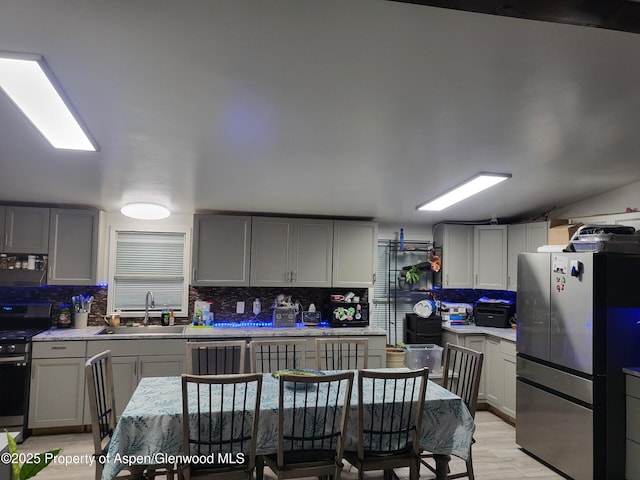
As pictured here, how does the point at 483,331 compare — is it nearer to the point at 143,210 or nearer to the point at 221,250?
the point at 221,250

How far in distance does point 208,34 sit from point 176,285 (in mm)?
3353

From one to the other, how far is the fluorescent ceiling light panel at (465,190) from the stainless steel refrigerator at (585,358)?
75cm

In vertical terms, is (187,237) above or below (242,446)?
above

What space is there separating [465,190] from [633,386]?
1906mm

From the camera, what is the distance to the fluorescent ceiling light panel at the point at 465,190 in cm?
334

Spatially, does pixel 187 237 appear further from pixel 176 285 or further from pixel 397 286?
pixel 397 286

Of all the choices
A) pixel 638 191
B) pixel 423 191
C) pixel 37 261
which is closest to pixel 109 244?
pixel 37 261

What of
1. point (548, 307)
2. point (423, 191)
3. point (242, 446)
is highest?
point (423, 191)

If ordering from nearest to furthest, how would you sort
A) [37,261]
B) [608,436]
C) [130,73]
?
[130,73]
[608,436]
[37,261]

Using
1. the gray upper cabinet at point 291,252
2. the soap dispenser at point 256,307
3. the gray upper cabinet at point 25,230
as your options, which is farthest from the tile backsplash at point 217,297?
the gray upper cabinet at point 25,230

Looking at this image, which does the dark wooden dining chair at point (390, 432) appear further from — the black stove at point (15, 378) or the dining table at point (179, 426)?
the black stove at point (15, 378)

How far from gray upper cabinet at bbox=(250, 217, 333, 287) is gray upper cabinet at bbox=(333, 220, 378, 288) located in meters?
0.09

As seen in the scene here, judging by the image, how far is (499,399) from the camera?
4.27 meters

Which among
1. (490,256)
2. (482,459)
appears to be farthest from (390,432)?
(490,256)
